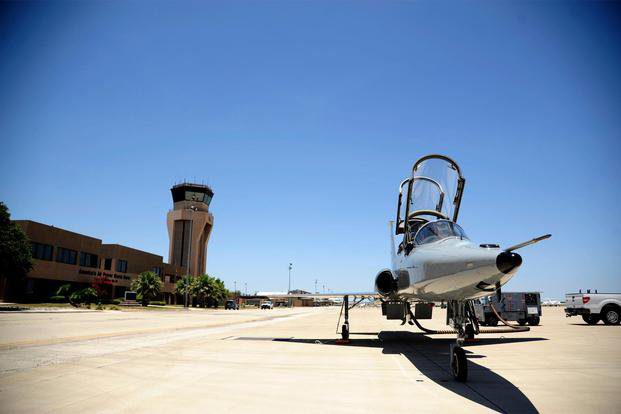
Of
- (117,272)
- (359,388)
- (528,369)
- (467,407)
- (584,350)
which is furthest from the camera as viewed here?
(117,272)

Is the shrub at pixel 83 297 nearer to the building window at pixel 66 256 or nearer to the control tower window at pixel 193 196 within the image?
the building window at pixel 66 256

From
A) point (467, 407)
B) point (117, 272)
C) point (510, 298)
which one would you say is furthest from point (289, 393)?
point (117, 272)

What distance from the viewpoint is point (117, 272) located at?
64375mm

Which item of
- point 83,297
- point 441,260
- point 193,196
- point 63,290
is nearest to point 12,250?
point 83,297

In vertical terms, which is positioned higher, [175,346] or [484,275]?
[484,275]

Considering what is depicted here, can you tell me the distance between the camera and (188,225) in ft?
343

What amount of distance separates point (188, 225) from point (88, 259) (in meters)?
46.8

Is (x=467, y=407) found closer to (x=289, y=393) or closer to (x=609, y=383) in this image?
(x=289, y=393)

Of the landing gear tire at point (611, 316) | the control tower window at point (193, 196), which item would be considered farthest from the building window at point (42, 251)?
the landing gear tire at point (611, 316)

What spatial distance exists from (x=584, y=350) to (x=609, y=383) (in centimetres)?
529

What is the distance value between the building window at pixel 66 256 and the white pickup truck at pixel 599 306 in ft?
186

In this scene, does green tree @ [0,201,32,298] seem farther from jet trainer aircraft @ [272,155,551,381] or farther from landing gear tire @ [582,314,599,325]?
landing gear tire @ [582,314,599,325]

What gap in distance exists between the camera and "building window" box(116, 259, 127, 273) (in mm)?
64613

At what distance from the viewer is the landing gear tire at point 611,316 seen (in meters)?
20.6
